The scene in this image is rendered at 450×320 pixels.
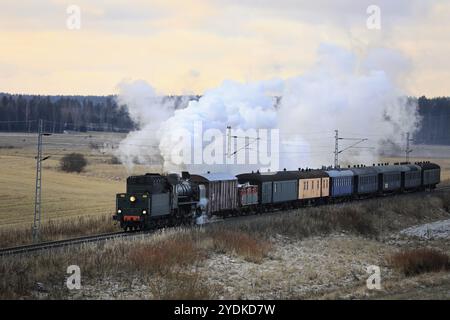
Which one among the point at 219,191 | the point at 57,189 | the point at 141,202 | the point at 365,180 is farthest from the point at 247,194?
the point at 57,189

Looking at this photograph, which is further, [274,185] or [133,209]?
[274,185]

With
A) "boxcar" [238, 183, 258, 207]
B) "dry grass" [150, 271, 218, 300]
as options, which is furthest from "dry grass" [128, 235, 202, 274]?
"boxcar" [238, 183, 258, 207]

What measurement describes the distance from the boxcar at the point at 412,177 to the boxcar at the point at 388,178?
5.27 ft

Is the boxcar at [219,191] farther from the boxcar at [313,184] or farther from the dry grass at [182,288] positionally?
the dry grass at [182,288]

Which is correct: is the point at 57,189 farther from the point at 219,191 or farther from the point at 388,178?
the point at 388,178

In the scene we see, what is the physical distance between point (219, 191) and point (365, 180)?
26.9 metres

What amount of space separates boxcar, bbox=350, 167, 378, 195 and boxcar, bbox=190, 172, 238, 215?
861 inches

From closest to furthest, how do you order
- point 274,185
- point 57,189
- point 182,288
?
1. point 182,288
2. point 274,185
3. point 57,189

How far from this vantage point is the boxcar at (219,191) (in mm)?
42844

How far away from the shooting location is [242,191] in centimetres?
4741

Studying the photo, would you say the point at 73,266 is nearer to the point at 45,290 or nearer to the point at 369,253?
the point at 45,290

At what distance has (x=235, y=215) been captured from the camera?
157ft

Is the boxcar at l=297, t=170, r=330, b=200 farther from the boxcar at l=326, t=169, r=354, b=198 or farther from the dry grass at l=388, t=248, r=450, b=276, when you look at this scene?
the dry grass at l=388, t=248, r=450, b=276

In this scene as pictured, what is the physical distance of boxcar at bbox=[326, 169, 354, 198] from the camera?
60.9 m
